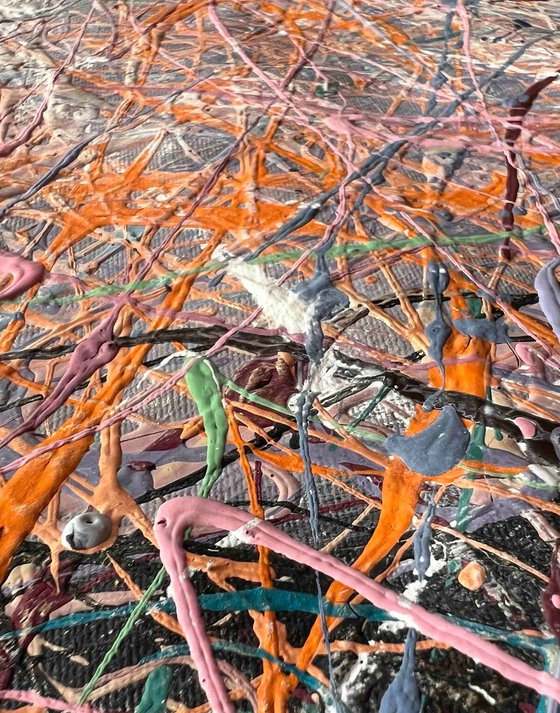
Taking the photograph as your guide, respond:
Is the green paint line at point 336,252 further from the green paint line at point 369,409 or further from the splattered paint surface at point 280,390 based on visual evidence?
the green paint line at point 369,409

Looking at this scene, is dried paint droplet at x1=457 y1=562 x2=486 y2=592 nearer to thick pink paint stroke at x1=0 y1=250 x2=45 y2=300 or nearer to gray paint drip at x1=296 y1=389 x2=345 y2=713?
gray paint drip at x1=296 y1=389 x2=345 y2=713

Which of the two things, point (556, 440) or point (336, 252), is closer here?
point (556, 440)

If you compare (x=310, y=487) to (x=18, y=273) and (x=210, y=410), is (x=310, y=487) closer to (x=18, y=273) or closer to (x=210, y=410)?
(x=210, y=410)

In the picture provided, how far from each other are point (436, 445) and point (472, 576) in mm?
72

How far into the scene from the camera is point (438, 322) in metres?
0.43

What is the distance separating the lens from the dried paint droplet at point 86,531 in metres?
0.34

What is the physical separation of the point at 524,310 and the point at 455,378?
0.08 metres

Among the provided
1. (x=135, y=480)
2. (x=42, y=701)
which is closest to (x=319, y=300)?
(x=135, y=480)

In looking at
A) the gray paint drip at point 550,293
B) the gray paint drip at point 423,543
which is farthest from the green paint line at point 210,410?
the gray paint drip at point 550,293

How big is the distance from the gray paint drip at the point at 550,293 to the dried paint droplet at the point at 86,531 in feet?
0.98

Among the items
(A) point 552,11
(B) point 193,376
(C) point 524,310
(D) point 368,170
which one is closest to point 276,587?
(B) point 193,376

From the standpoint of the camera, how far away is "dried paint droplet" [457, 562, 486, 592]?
0.33 meters

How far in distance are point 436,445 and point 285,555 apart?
11cm

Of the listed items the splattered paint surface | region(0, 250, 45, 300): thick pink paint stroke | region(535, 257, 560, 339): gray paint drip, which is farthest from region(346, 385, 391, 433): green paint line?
region(0, 250, 45, 300): thick pink paint stroke
